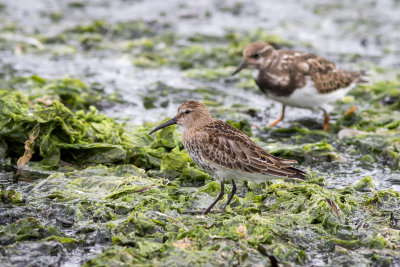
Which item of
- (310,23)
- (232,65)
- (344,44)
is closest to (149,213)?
(232,65)

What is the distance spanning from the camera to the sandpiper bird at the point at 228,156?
5.18 meters

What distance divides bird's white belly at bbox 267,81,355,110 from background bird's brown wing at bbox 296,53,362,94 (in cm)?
7

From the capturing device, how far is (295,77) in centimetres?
815

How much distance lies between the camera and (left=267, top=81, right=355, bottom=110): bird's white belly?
8.16 meters

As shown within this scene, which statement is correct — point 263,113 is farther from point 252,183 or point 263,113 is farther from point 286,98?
point 252,183

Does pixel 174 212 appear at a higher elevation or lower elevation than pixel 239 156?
lower

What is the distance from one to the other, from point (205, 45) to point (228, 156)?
7.00 meters

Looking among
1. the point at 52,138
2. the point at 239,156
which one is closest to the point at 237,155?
the point at 239,156

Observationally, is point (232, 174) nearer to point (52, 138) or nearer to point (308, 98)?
point (52, 138)

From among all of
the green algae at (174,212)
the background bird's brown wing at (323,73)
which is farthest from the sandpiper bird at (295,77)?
the green algae at (174,212)

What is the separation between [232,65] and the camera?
425 inches

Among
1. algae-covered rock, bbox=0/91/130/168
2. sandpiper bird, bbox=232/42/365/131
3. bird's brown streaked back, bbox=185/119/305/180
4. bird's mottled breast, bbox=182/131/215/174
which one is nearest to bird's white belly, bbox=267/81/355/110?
sandpiper bird, bbox=232/42/365/131

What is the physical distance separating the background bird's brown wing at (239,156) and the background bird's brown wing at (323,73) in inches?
122

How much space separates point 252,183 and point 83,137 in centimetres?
198
